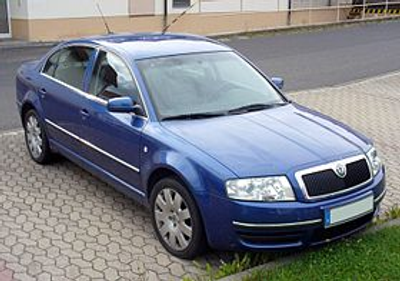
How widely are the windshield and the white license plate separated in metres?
1.23

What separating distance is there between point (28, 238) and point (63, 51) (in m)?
2.20

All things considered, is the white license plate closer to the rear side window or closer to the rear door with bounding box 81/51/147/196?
the rear door with bounding box 81/51/147/196

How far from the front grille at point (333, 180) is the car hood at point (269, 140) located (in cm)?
9

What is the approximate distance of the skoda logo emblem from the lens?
401cm

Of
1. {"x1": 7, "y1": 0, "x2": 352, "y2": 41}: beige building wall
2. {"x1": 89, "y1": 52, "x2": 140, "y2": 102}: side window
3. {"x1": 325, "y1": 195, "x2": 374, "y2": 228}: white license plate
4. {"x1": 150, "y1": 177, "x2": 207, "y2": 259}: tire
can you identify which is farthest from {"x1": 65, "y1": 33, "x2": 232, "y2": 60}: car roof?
{"x1": 7, "y1": 0, "x2": 352, "y2": 41}: beige building wall

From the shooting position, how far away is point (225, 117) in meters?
4.59

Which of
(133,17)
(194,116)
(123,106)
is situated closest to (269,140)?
(194,116)

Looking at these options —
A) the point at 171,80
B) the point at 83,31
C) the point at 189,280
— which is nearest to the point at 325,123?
the point at 171,80

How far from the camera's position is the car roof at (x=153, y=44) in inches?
199

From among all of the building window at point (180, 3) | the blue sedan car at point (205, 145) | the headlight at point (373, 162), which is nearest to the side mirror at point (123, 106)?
the blue sedan car at point (205, 145)

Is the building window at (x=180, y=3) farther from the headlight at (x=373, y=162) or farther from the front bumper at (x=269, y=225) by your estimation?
the front bumper at (x=269, y=225)

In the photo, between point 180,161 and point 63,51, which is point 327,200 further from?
point 63,51

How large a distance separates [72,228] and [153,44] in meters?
1.79

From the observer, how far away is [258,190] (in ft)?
12.5
